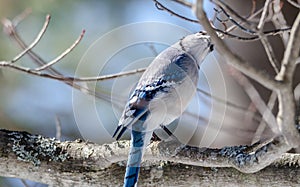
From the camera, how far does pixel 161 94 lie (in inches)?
86.7

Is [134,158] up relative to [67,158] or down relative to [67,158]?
down

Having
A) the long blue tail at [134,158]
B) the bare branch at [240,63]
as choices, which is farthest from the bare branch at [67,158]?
the bare branch at [240,63]

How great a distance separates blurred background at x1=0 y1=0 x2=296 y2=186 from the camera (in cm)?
299

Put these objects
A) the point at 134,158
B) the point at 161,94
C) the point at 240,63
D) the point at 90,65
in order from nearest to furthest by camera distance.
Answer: the point at 240,63
the point at 134,158
the point at 161,94
the point at 90,65

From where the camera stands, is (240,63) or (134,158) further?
(134,158)

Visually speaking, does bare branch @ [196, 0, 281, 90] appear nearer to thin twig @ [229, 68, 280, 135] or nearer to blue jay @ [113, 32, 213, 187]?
blue jay @ [113, 32, 213, 187]

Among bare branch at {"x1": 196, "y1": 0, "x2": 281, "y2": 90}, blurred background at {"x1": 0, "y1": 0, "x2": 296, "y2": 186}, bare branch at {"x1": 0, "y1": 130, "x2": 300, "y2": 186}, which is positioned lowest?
bare branch at {"x1": 196, "y1": 0, "x2": 281, "y2": 90}

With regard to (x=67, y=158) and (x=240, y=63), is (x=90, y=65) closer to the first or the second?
(x=67, y=158)

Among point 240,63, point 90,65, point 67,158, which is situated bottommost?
point 240,63

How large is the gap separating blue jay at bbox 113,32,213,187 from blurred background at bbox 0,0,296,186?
37 cm

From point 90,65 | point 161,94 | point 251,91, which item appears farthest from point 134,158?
point 90,65

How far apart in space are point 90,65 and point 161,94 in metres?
2.03

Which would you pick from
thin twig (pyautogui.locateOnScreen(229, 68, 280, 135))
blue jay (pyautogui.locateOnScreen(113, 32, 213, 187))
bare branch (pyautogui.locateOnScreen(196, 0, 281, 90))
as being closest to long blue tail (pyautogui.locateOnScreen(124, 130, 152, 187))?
blue jay (pyautogui.locateOnScreen(113, 32, 213, 187))

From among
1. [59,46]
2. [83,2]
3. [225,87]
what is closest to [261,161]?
[225,87]
